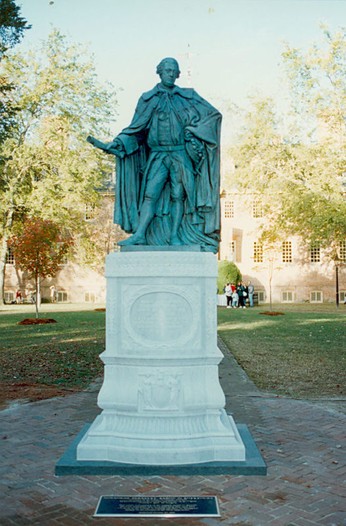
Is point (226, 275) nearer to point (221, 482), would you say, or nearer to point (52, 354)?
point (52, 354)

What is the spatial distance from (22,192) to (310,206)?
17.2m

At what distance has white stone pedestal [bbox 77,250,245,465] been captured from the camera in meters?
5.50

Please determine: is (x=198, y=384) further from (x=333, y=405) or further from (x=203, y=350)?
(x=333, y=405)

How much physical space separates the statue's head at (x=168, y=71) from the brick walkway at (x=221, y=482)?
4.13 meters

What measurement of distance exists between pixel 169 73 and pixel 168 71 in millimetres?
25

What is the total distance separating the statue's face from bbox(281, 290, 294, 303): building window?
134 feet

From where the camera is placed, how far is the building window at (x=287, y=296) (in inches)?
1799

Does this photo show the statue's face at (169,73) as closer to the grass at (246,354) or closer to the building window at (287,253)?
the grass at (246,354)

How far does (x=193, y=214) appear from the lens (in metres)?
6.10

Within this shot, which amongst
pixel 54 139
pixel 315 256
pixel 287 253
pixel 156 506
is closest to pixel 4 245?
pixel 54 139

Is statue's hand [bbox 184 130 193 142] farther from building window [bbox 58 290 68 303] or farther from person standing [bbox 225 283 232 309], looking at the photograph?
building window [bbox 58 290 68 303]

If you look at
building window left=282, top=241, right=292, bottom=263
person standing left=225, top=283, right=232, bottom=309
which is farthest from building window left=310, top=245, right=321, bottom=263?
person standing left=225, top=283, right=232, bottom=309

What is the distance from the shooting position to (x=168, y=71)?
241 inches

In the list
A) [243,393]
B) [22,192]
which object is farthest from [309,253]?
[243,393]
